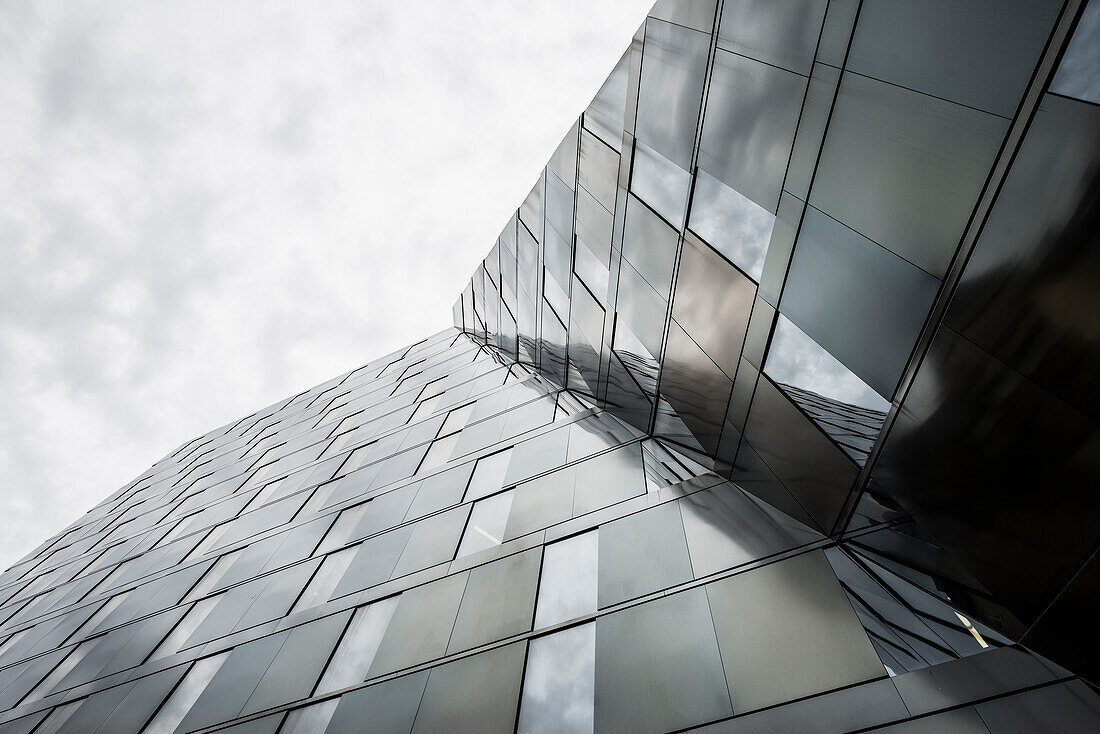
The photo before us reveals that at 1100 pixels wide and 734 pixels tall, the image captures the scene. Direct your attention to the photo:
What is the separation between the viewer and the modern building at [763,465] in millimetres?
4539

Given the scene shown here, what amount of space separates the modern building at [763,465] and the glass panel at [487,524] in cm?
7

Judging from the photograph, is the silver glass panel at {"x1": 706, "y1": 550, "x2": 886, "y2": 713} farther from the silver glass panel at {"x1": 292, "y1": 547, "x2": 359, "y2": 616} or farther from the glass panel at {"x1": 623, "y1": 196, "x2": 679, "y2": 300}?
the silver glass panel at {"x1": 292, "y1": 547, "x2": 359, "y2": 616}

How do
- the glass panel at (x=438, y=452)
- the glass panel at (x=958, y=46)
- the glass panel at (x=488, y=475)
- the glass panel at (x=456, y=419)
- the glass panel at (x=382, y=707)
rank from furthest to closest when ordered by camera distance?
the glass panel at (x=456, y=419) < the glass panel at (x=438, y=452) < the glass panel at (x=488, y=475) < the glass panel at (x=382, y=707) < the glass panel at (x=958, y=46)

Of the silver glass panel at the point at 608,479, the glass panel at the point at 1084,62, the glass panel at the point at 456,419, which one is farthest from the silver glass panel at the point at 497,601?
the glass panel at the point at 456,419

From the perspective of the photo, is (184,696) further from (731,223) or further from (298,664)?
(731,223)

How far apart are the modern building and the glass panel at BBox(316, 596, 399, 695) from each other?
0.07 m

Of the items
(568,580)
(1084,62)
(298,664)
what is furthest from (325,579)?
(1084,62)

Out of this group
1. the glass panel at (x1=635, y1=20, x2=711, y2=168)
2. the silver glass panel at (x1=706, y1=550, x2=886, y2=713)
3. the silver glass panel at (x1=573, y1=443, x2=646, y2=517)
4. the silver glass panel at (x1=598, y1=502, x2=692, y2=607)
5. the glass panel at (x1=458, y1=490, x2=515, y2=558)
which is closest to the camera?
the silver glass panel at (x1=706, y1=550, x2=886, y2=713)

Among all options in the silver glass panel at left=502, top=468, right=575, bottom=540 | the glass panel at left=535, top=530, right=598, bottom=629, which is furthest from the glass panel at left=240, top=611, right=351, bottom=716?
the glass panel at left=535, top=530, right=598, bottom=629

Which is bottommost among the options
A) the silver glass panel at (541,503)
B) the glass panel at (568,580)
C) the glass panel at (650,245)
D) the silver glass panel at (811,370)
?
the glass panel at (568,580)

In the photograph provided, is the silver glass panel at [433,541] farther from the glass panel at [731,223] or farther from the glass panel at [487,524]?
the glass panel at [731,223]

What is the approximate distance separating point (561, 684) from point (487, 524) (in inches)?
204

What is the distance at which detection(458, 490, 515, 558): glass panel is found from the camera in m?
11.2

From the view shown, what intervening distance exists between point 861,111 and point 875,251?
1518 mm
